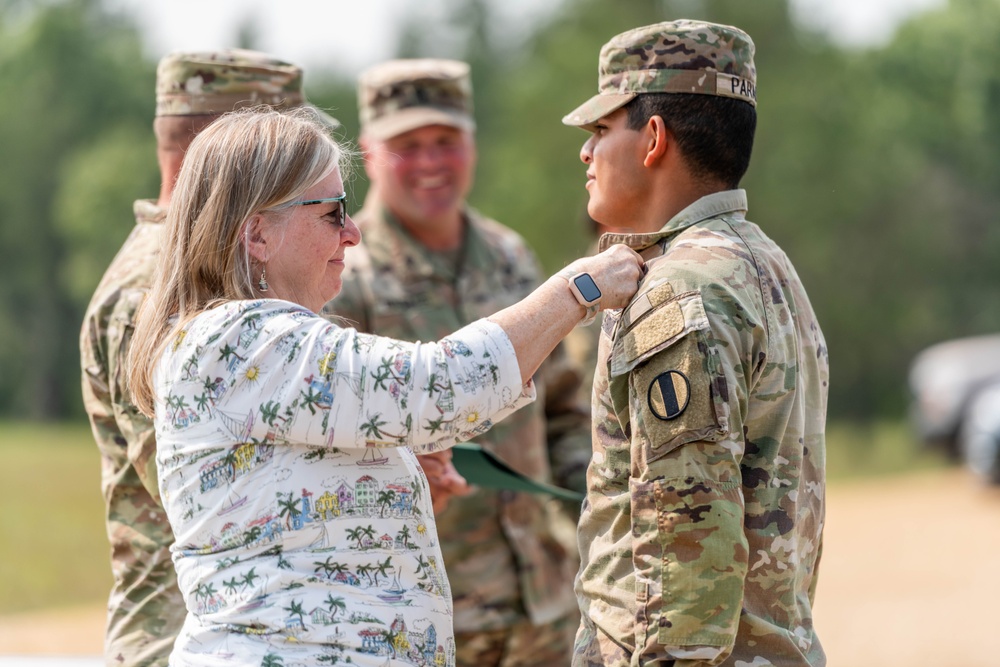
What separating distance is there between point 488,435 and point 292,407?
232 centimetres

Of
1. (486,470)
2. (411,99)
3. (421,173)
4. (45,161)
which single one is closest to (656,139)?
(486,470)

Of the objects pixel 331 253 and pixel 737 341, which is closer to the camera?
pixel 737 341

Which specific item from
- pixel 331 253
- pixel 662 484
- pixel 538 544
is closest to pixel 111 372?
pixel 331 253

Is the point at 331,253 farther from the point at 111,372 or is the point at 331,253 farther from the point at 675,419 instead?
the point at 111,372

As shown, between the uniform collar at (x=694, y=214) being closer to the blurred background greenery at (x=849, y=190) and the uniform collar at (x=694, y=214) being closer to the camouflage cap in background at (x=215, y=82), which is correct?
the camouflage cap in background at (x=215, y=82)

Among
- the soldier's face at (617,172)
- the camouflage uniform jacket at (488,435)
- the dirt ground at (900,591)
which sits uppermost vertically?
the soldier's face at (617,172)

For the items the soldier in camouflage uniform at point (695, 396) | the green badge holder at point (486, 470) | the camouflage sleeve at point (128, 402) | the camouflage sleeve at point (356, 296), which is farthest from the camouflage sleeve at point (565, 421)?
the soldier in camouflage uniform at point (695, 396)

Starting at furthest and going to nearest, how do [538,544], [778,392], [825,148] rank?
[825,148], [538,544], [778,392]

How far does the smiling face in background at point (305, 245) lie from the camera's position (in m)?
2.49

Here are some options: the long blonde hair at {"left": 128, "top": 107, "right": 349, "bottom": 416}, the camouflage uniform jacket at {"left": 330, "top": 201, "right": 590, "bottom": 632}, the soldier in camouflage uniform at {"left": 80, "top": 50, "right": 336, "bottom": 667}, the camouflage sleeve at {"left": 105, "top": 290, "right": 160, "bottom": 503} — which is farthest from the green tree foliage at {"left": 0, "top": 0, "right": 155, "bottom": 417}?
the long blonde hair at {"left": 128, "top": 107, "right": 349, "bottom": 416}

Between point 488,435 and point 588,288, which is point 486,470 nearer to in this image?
point 488,435

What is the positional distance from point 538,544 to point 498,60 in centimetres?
5521

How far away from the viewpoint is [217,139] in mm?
2514

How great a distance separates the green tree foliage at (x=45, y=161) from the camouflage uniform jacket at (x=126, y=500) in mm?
38585
